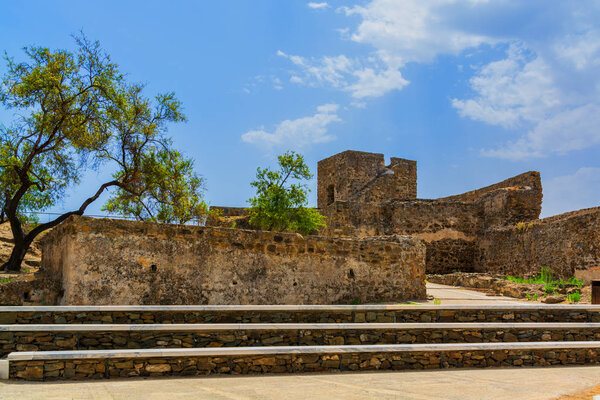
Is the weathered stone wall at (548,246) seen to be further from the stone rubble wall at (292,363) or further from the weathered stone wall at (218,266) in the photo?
the stone rubble wall at (292,363)

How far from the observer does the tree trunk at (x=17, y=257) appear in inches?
554

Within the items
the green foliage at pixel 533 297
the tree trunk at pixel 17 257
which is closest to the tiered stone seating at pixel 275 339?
the green foliage at pixel 533 297

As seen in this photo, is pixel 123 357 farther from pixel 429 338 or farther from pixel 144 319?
pixel 429 338

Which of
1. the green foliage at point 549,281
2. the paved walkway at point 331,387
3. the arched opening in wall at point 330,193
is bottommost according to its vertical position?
the paved walkway at point 331,387

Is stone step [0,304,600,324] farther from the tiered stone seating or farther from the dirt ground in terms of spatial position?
the dirt ground

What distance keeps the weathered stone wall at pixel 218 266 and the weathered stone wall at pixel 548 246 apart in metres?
5.77

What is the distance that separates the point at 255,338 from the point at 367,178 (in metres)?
22.4

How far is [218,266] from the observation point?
9.74 meters

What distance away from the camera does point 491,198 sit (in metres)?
20.1

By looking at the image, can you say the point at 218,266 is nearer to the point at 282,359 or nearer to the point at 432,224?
the point at 282,359

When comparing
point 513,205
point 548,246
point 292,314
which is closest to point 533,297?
point 548,246

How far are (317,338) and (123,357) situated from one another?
124 inches

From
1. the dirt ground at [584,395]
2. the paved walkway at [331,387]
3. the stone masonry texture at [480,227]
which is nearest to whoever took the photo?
the paved walkway at [331,387]

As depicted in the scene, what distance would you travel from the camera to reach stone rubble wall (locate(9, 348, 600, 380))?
6.59 m
